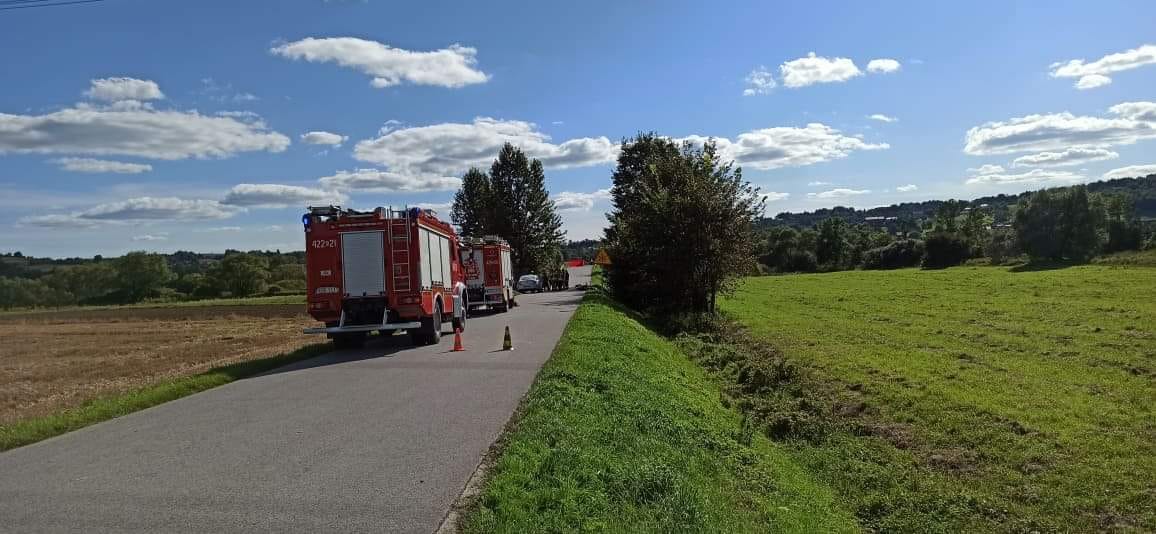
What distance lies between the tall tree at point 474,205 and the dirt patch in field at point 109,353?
A: 81.8ft

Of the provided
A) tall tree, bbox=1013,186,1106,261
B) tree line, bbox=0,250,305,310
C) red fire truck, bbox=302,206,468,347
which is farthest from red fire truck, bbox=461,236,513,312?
tall tree, bbox=1013,186,1106,261

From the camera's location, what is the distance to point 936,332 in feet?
73.0

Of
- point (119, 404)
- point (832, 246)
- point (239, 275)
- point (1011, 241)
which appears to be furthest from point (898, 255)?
point (119, 404)

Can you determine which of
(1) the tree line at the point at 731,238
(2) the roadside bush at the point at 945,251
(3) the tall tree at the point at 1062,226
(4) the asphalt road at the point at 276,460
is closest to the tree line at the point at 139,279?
(1) the tree line at the point at 731,238

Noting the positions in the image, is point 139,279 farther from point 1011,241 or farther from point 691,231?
point 1011,241

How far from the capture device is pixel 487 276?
31922 millimetres

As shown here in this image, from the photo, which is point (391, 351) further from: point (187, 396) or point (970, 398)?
point (970, 398)

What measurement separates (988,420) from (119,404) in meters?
13.0

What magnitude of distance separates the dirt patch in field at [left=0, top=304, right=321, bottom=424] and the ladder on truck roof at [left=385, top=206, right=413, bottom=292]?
4.14 meters

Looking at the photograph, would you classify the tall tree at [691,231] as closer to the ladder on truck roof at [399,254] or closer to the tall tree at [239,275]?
the ladder on truck roof at [399,254]

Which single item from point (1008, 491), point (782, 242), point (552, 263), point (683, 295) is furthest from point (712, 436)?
point (782, 242)

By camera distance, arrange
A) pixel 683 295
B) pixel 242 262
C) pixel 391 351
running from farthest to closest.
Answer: pixel 242 262, pixel 683 295, pixel 391 351

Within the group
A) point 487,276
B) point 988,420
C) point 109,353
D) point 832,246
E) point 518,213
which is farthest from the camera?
point 832,246

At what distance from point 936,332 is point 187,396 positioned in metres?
20.2
